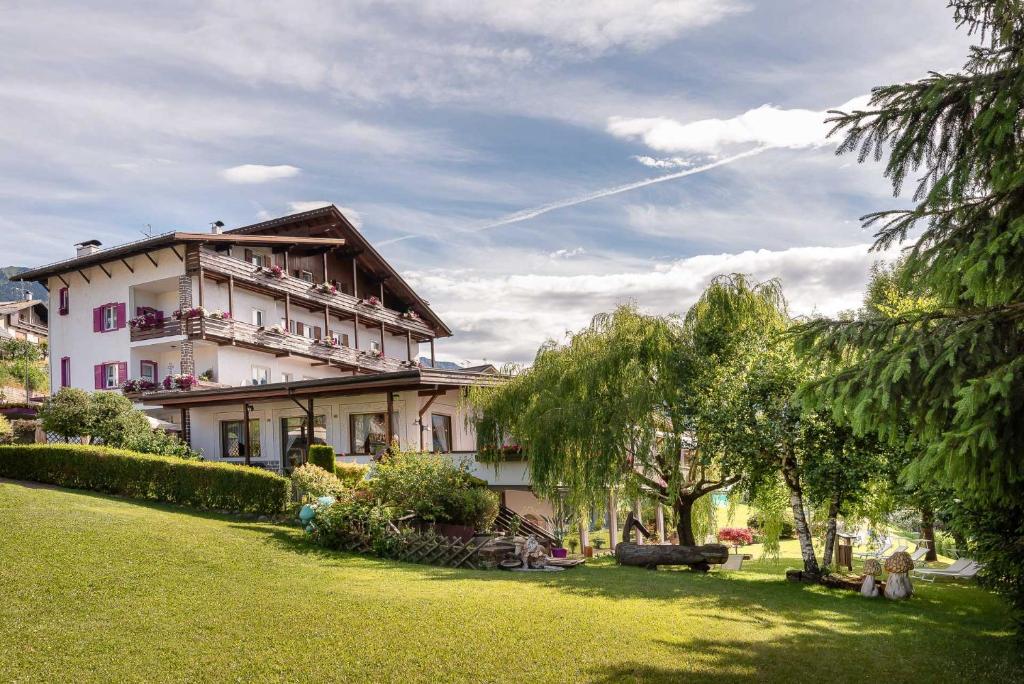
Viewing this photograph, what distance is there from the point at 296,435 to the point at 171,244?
33.4 ft

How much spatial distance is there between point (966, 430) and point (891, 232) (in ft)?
9.42

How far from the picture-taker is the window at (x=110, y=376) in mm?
36938

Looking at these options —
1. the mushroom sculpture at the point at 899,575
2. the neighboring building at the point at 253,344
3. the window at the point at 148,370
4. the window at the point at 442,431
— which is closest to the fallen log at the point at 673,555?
the mushroom sculpture at the point at 899,575

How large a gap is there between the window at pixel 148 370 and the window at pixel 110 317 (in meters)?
2.35

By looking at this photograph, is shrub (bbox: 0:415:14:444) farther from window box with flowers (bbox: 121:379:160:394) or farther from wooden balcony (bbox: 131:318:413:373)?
wooden balcony (bbox: 131:318:413:373)

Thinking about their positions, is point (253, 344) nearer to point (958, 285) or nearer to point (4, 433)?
point (4, 433)

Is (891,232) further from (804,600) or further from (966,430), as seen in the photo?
(804,600)

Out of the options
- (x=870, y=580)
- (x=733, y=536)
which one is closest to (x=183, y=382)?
(x=733, y=536)

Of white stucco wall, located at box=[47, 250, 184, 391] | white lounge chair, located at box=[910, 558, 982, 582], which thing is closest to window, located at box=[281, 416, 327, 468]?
white stucco wall, located at box=[47, 250, 184, 391]

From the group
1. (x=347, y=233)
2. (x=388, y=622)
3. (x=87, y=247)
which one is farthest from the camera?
Result: (x=347, y=233)

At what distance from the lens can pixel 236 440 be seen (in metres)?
34.9

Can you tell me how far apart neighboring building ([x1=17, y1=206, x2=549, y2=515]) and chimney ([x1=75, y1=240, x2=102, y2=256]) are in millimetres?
70

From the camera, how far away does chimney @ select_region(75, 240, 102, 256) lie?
40.2 m

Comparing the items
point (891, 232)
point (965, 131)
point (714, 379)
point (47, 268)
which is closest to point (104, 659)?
point (891, 232)
